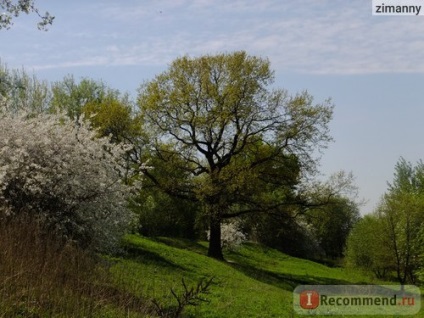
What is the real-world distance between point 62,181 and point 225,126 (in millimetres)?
21189

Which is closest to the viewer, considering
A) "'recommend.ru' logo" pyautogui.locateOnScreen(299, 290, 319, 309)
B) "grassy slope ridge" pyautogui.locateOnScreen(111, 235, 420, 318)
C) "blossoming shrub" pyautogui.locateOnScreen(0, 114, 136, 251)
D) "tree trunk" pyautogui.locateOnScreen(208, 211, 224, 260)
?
"grassy slope ridge" pyautogui.locateOnScreen(111, 235, 420, 318)

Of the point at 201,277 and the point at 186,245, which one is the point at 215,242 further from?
the point at 201,277

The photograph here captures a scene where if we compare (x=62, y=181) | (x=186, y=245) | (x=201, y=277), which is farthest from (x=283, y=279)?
(x=62, y=181)

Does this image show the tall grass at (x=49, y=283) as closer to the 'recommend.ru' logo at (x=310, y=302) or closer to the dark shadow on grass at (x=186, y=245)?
the 'recommend.ru' logo at (x=310, y=302)

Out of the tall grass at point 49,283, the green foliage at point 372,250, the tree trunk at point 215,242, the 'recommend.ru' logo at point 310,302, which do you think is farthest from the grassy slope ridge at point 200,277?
the green foliage at point 372,250

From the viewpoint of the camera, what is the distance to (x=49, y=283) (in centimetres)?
841

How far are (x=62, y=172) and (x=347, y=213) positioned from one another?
74.1 metres

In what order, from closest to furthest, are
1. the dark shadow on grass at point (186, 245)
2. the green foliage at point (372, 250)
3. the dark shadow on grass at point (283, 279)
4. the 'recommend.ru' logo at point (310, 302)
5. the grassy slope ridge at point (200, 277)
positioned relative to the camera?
the grassy slope ridge at point (200, 277) < the 'recommend.ru' logo at point (310, 302) < the dark shadow on grass at point (283, 279) < the dark shadow on grass at point (186, 245) < the green foliage at point (372, 250)

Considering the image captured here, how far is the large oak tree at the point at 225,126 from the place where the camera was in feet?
115

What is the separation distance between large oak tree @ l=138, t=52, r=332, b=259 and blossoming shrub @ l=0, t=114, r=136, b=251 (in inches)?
699

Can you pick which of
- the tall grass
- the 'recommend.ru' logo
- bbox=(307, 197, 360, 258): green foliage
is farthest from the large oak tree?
bbox=(307, 197, 360, 258): green foliage

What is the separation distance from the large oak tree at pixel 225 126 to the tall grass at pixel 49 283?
24664 millimetres

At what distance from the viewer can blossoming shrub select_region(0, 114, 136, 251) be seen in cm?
1487

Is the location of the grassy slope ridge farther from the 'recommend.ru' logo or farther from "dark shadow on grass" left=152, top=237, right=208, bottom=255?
the 'recommend.ru' logo
